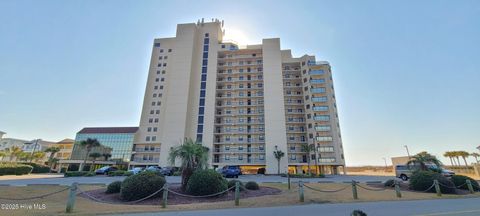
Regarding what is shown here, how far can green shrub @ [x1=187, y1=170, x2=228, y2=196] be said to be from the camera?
42.6 ft

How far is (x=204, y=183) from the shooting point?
13.0 metres

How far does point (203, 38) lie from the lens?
64.6 m

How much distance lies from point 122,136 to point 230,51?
41362 mm

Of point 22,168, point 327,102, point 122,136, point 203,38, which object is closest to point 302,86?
point 327,102

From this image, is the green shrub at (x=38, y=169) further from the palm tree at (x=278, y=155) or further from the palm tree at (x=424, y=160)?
the palm tree at (x=424, y=160)

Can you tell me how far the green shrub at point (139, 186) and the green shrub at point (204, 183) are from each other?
1960 millimetres

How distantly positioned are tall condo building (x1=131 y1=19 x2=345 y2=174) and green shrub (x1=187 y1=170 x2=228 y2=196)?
37064 millimetres

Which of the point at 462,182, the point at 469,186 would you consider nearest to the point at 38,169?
the point at 469,186

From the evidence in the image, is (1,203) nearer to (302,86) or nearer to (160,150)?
(160,150)

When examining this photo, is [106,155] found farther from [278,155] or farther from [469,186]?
[469,186]

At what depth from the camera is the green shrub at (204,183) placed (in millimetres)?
12977

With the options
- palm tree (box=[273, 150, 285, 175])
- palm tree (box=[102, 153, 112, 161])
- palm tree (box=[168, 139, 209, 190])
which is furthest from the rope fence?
palm tree (box=[102, 153, 112, 161])

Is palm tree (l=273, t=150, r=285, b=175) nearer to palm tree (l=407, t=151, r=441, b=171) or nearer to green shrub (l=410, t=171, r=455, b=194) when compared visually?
palm tree (l=407, t=151, r=441, b=171)

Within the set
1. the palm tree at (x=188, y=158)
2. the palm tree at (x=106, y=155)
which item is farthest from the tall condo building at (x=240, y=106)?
the palm tree at (x=188, y=158)
